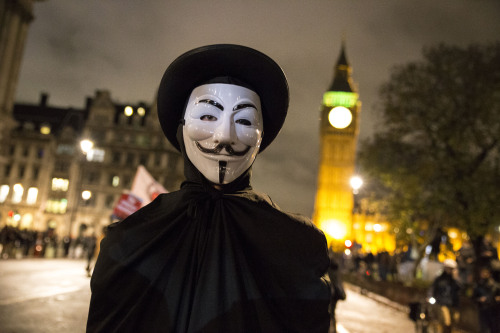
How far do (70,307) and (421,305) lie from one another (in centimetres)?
701

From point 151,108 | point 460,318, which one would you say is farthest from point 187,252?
Result: point 151,108

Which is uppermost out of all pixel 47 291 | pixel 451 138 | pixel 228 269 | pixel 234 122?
pixel 451 138

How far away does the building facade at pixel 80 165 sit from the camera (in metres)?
53.7

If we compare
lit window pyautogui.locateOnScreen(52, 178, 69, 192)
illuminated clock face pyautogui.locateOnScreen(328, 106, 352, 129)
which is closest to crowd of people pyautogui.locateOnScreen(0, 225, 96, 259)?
illuminated clock face pyautogui.locateOnScreen(328, 106, 352, 129)

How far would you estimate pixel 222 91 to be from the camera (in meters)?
2.37

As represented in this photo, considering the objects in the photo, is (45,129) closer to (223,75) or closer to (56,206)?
(56,206)

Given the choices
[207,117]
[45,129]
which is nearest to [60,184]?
[45,129]

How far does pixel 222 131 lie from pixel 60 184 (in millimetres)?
58283

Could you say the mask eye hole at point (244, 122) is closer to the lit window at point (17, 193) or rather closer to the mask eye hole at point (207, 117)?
the mask eye hole at point (207, 117)

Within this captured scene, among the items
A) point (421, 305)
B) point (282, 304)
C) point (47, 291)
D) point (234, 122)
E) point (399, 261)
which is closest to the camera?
point (282, 304)

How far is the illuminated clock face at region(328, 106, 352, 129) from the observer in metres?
4.86

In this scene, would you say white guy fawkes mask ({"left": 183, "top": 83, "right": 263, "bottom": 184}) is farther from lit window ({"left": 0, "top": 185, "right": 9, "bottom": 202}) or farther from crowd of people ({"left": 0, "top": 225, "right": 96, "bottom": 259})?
lit window ({"left": 0, "top": 185, "right": 9, "bottom": 202})

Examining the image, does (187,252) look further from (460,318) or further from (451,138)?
(451,138)

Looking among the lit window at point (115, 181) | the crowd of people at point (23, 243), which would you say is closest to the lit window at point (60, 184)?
the lit window at point (115, 181)
